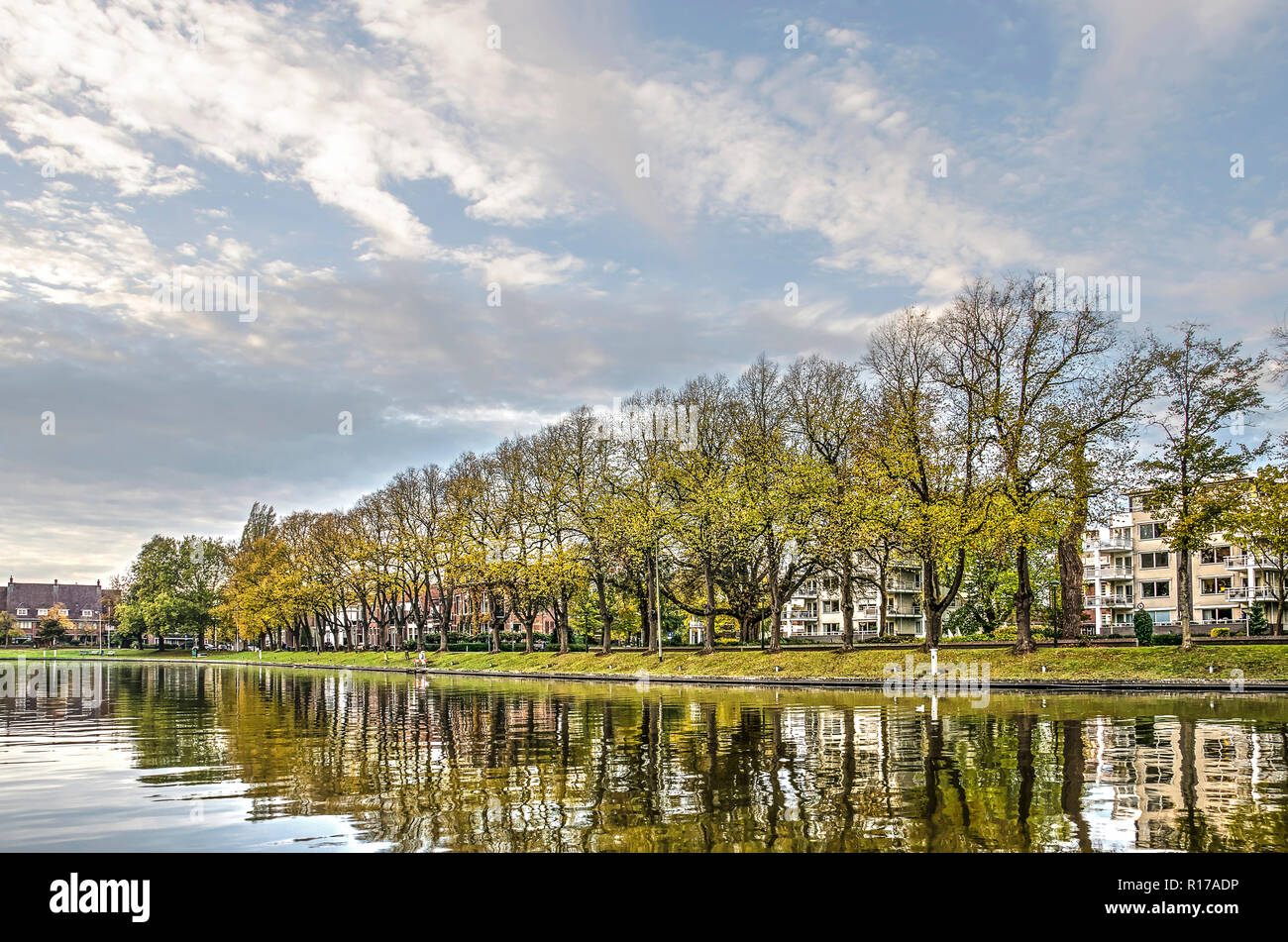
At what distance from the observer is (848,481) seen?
176 feet

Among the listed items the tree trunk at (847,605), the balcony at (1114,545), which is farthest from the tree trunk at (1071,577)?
the balcony at (1114,545)

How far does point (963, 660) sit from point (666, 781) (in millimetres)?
35617

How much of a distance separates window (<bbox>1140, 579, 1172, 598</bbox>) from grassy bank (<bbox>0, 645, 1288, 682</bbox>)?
2390 inches

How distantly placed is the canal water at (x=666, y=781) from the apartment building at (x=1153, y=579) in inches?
2873

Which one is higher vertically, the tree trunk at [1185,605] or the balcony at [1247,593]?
the tree trunk at [1185,605]

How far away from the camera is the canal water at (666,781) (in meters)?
10.8

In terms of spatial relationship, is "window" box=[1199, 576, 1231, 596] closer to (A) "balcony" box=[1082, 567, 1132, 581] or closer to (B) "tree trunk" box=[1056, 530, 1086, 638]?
(A) "balcony" box=[1082, 567, 1132, 581]

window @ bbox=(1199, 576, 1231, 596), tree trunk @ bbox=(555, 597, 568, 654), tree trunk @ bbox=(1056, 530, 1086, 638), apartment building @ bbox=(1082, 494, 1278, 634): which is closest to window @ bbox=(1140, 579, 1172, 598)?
apartment building @ bbox=(1082, 494, 1278, 634)

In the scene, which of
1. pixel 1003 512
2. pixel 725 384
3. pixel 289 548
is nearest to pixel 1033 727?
pixel 1003 512

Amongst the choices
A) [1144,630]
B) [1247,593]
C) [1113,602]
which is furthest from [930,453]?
[1113,602]

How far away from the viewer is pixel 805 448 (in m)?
60.5

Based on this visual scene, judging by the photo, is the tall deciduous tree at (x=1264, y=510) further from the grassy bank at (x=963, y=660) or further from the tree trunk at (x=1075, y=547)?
the tree trunk at (x=1075, y=547)
